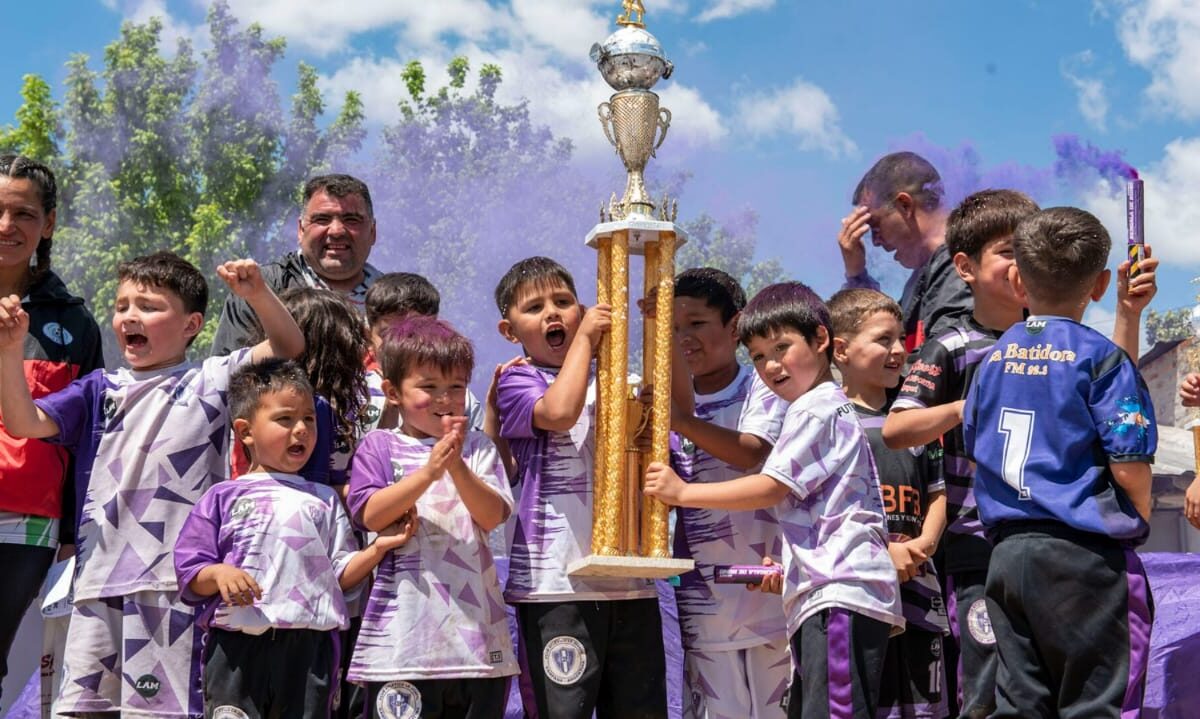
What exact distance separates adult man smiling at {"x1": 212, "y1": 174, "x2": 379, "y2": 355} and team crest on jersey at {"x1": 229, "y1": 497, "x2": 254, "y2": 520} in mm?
1486

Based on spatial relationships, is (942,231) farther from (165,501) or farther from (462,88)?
(462,88)

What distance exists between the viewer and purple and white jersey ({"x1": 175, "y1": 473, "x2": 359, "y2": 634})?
12.5 ft

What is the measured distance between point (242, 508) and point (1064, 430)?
2444mm

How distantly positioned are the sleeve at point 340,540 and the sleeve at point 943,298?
2.17 metres

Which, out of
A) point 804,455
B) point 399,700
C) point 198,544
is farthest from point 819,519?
point 198,544

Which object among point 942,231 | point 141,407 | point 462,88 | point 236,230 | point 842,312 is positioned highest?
point 462,88

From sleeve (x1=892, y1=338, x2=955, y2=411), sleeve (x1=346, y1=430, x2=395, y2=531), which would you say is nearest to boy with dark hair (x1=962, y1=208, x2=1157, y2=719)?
sleeve (x1=892, y1=338, x2=955, y2=411)

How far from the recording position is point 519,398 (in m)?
4.21

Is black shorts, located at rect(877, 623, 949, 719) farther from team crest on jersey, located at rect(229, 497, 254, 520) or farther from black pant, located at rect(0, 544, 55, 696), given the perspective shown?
black pant, located at rect(0, 544, 55, 696)

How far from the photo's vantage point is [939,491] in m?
4.59

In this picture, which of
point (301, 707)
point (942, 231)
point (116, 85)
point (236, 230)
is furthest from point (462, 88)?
point (301, 707)

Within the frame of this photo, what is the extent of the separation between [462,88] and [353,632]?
977 inches

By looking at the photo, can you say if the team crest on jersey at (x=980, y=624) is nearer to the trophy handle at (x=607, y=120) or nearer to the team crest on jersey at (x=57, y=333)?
the trophy handle at (x=607, y=120)

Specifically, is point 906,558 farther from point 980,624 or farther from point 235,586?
point 235,586
